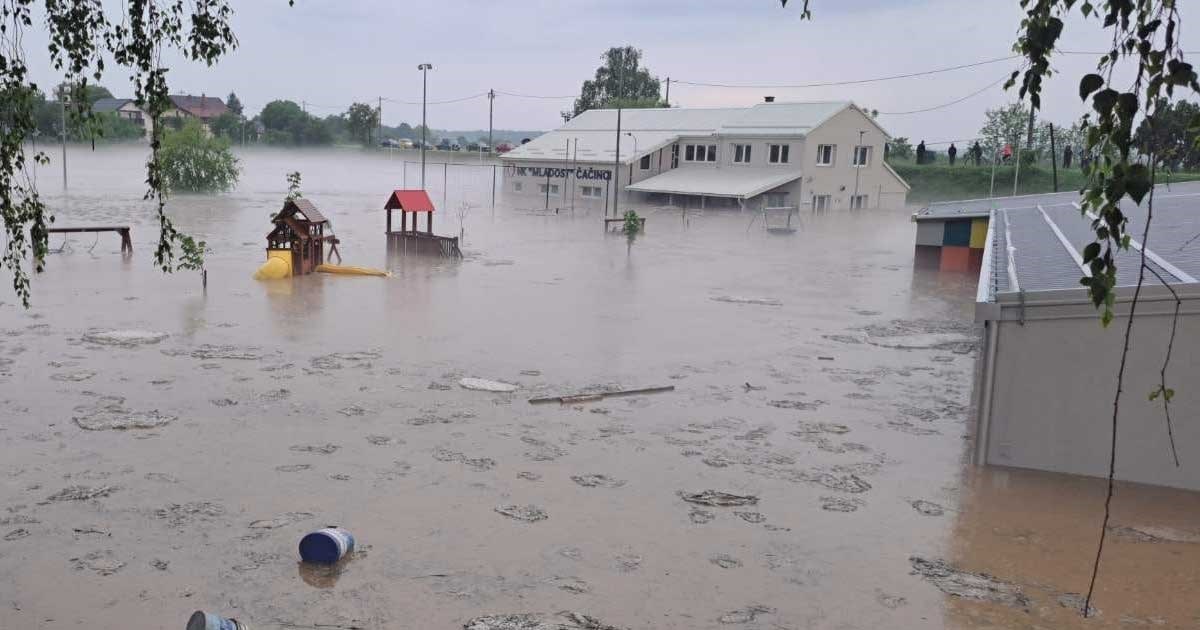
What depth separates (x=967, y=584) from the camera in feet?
23.3

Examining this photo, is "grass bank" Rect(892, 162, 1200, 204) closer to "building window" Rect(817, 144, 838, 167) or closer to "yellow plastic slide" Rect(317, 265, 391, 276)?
"building window" Rect(817, 144, 838, 167)

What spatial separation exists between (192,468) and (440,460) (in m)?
2.27

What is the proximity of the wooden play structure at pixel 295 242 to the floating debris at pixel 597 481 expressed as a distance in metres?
14.1

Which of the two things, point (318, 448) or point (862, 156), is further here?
point (862, 156)

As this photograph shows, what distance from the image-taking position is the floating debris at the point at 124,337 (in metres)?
14.2

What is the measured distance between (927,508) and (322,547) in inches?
205

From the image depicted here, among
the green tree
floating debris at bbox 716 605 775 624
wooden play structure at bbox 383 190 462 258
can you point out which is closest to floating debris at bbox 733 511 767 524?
floating debris at bbox 716 605 775 624

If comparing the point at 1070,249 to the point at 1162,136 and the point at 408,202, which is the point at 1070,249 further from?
the point at 408,202

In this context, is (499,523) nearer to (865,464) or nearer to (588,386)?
(865,464)

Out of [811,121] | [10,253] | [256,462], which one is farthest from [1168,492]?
[811,121]

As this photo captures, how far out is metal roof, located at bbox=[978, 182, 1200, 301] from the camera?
9766mm

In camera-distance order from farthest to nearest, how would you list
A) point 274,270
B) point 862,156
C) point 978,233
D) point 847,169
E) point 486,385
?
point 862,156, point 847,169, point 978,233, point 274,270, point 486,385

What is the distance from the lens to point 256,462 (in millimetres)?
9273

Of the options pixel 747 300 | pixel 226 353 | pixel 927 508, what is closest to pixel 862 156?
pixel 747 300
